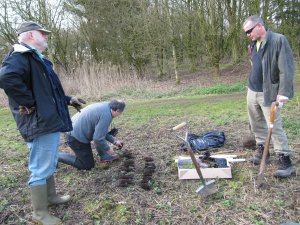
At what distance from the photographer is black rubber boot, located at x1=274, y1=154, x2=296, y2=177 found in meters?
3.76

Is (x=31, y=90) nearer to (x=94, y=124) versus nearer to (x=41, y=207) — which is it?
(x=41, y=207)

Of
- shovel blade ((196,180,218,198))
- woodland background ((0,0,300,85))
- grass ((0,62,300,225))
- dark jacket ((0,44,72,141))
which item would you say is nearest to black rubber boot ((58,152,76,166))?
grass ((0,62,300,225))

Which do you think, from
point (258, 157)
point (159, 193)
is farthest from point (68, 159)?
point (258, 157)

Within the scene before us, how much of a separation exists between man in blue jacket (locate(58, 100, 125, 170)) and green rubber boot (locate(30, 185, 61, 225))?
1.27 meters

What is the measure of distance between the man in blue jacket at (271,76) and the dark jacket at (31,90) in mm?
2410

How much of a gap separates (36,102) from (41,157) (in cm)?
58

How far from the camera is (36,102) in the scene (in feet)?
9.85

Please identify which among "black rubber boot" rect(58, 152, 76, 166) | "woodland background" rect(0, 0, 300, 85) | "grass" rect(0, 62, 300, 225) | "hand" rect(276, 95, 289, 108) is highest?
"woodland background" rect(0, 0, 300, 85)

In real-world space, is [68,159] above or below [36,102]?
below

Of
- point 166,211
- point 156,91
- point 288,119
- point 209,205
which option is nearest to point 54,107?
point 166,211

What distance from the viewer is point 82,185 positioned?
13.4 feet

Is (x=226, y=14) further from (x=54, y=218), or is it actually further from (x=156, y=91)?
(x=54, y=218)

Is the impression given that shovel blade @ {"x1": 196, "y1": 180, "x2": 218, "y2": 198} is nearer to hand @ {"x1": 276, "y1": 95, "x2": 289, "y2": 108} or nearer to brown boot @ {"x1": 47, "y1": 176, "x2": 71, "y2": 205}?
hand @ {"x1": 276, "y1": 95, "x2": 289, "y2": 108}

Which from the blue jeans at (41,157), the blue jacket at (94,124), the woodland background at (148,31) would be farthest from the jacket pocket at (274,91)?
the woodland background at (148,31)
